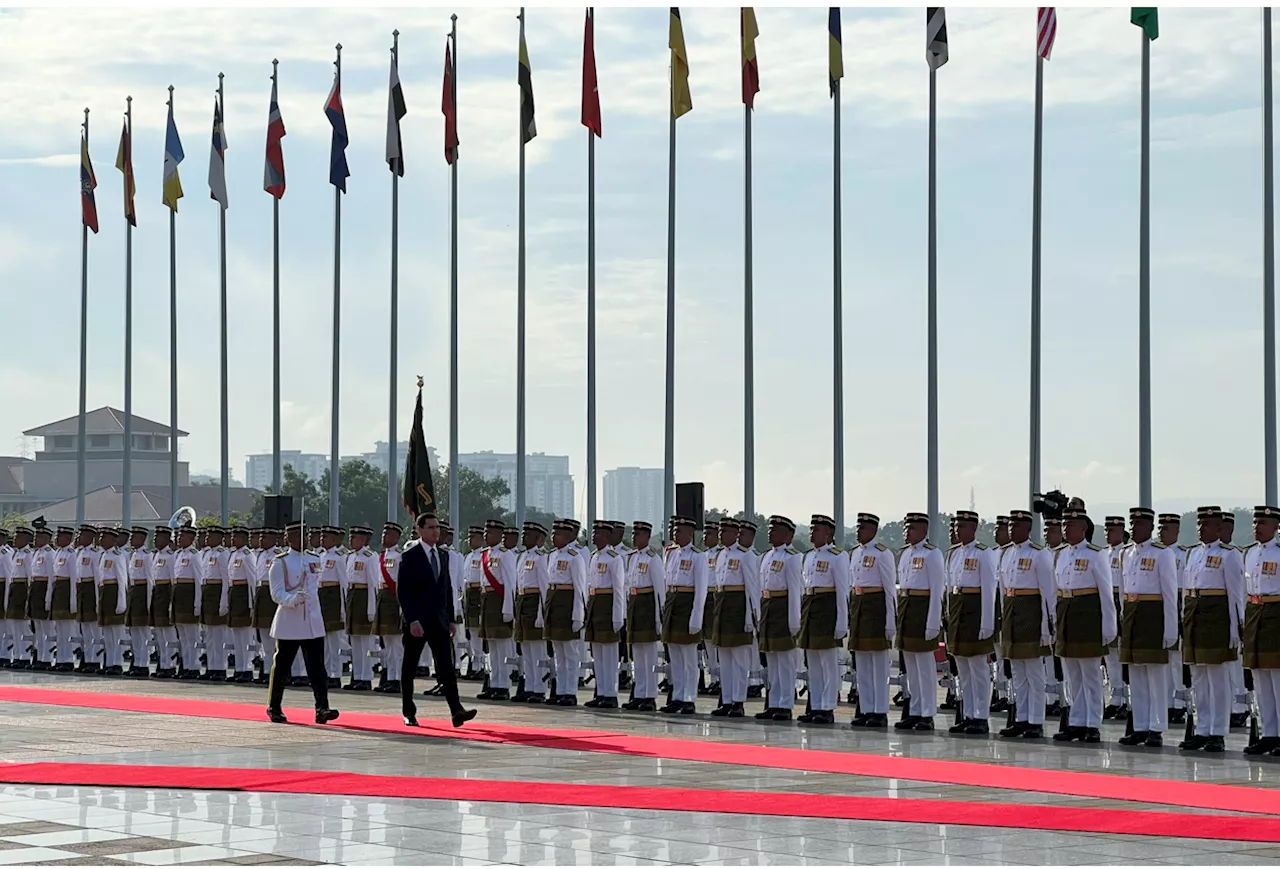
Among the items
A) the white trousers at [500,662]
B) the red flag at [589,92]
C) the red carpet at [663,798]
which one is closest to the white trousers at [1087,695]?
the red carpet at [663,798]

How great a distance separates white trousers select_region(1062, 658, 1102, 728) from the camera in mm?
14945

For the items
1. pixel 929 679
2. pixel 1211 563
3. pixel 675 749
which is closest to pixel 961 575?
pixel 929 679

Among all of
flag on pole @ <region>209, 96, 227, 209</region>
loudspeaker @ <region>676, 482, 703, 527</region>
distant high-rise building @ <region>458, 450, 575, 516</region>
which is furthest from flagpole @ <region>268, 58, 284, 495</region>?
distant high-rise building @ <region>458, 450, 575, 516</region>

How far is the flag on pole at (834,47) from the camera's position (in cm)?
2639

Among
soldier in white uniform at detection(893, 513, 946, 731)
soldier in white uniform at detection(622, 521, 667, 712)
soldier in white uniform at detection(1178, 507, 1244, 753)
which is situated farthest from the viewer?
soldier in white uniform at detection(622, 521, 667, 712)

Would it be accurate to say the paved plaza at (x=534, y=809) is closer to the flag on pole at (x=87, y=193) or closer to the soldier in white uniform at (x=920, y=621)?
the soldier in white uniform at (x=920, y=621)

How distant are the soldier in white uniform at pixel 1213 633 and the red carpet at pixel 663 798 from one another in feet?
13.7

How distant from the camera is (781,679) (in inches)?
673

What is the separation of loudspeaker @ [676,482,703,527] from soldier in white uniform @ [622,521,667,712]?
1581 millimetres

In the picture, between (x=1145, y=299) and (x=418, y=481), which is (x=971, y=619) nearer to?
(x=418, y=481)

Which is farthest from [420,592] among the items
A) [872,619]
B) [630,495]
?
[630,495]

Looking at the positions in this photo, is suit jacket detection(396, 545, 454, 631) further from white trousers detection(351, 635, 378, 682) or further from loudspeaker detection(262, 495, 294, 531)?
loudspeaker detection(262, 495, 294, 531)

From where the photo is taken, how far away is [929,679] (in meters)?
16.0

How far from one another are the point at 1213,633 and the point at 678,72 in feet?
51.8
